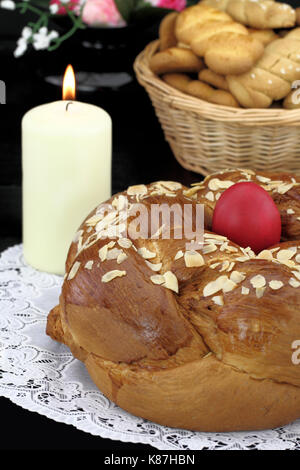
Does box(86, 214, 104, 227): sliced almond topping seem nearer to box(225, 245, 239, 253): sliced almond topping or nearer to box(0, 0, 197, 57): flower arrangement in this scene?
box(225, 245, 239, 253): sliced almond topping

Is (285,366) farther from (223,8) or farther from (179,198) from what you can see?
(223,8)

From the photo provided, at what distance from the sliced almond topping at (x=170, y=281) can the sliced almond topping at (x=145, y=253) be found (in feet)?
0.11

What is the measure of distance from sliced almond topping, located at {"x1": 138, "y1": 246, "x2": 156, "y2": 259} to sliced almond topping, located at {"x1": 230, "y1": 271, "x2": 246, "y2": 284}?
8 centimetres

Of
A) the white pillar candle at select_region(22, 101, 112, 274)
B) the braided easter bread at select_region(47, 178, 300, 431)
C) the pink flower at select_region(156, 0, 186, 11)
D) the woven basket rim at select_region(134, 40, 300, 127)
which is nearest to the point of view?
the braided easter bread at select_region(47, 178, 300, 431)

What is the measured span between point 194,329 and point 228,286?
0.05 metres

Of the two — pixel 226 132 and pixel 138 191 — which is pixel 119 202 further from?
pixel 226 132

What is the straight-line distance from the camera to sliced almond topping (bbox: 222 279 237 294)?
728 mm

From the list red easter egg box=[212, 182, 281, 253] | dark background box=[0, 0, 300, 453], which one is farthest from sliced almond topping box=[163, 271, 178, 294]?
dark background box=[0, 0, 300, 453]

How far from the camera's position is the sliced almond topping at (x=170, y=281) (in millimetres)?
741

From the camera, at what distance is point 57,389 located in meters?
0.81

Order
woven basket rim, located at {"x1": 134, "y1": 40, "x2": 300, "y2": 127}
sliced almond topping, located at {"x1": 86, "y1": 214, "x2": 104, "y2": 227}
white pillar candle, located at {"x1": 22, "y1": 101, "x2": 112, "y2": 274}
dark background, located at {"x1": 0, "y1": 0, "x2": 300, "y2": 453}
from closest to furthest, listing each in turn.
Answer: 1. sliced almond topping, located at {"x1": 86, "y1": 214, "x2": 104, "y2": 227}
2. white pillar candle, located at {"x1": 22, "y1": 101, "x2": 112, "y2": 274}
3. woven basket rim, located at {"x1": 134, "y1": 40, "x2": 300, "y2": 127}
4. dark background, located at {"x1": 0, "y1": 0, "x2": 300, "y2": 453}

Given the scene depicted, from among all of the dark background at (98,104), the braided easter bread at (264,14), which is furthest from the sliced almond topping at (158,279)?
the braided easter bread at (264,14)

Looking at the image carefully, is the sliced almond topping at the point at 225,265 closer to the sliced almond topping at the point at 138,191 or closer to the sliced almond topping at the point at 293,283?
the sliced almond topping at the point at 293,283

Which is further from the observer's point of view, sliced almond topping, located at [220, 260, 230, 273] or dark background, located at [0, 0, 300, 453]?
dark background, located at [0, 0, 300, 453]
